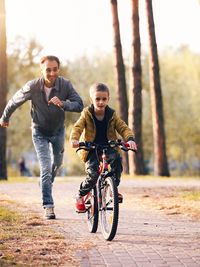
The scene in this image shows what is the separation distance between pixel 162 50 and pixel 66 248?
47137 mm

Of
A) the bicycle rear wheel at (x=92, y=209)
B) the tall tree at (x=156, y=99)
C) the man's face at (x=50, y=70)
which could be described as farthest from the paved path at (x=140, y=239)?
the tall tree at (x=156, y=99)

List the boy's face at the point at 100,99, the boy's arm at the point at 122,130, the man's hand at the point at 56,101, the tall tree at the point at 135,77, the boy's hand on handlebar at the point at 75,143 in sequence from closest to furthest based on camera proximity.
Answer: the boy's hand on handlebar at the point at 75,143 → the boy's face at the point at 100,99 → the boy's arm at the point at 122,130 → the man's hand at the point at 56,101 → the tall tree at the point at 135,77

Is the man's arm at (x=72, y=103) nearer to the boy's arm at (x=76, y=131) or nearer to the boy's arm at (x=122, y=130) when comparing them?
the boy's arm at (x=76, y=131)

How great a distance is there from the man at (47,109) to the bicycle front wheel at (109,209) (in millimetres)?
1768

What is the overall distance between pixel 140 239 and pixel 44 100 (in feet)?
9.19

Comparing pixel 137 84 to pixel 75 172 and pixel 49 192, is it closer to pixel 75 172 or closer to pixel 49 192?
pixel 49 192

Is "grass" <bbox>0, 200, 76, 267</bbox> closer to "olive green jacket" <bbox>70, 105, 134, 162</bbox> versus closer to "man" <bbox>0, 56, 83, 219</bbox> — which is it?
"man" <bbox>0, 56, 83, 219</bbox>

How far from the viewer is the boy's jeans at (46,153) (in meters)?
10.1

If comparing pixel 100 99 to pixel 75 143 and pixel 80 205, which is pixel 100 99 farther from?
pixel 80 205

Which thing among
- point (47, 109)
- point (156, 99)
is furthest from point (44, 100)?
point (156, 99)

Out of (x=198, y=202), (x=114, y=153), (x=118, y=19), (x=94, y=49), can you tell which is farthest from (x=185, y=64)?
(x=114, y=153)

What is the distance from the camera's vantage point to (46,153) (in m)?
10.1

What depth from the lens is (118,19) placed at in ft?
87.3

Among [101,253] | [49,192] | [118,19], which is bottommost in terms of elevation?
[101,253]
